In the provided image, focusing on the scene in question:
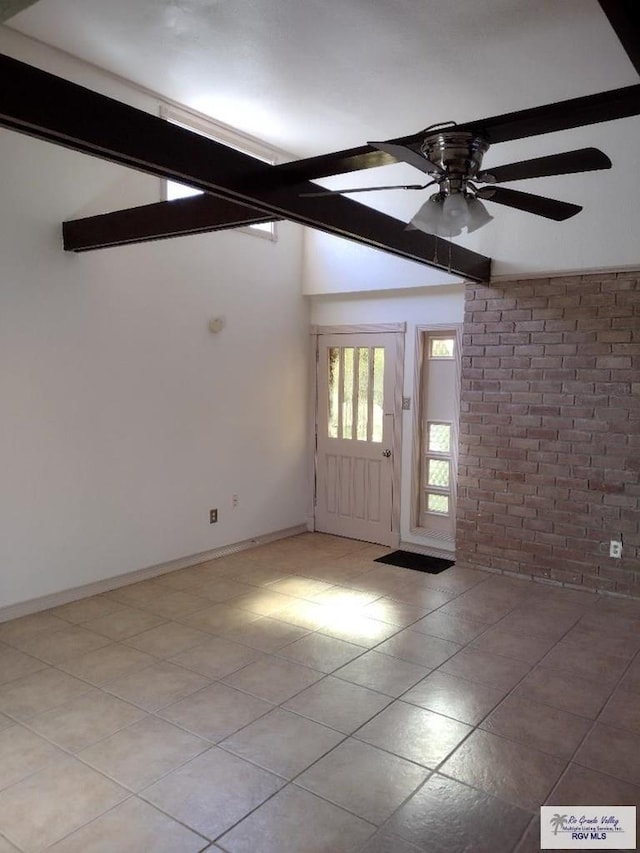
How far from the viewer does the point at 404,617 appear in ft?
13.1

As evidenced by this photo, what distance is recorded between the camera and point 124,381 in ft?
14.3

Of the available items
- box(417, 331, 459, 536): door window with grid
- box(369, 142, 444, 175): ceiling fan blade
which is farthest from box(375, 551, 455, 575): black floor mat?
box(369, 142, 444, 175): ceiling fan blade

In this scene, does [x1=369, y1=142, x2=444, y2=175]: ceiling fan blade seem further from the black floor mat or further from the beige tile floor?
the black floor mat

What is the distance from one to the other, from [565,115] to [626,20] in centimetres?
28

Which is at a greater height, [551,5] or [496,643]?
[551,5]

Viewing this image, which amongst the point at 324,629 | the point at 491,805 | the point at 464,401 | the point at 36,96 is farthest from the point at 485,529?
the point at 36,96

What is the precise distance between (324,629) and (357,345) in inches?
107

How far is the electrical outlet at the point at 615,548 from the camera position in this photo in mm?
4387

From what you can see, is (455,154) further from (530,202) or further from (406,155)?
(530,202)

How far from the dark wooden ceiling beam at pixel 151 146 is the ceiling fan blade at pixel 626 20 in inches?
52.2

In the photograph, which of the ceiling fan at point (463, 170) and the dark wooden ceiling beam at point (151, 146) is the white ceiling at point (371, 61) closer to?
the dark wooden ceiling beam at point (151, 146)

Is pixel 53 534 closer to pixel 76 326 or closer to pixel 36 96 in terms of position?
pixel 76 326

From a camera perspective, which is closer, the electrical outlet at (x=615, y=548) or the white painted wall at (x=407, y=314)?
the electrical outlet at (x=615, y=548)

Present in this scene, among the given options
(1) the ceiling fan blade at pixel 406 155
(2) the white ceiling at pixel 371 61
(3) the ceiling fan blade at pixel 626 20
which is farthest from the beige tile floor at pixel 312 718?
(2) the white ceiling at pixel 371 61
